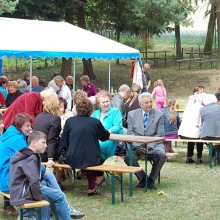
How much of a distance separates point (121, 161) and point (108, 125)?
6.46 feet

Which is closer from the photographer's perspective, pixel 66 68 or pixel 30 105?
pixel 30 105

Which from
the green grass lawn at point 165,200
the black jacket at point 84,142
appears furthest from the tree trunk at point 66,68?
the black jacket at point 84,142

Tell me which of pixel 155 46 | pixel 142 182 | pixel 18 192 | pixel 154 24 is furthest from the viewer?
pixel 155 46

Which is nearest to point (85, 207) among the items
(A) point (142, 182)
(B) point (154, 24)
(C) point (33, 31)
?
(A) point (142, 182)

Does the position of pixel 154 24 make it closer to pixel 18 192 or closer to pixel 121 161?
pixel 121 161

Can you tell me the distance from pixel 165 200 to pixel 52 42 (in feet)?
25.7

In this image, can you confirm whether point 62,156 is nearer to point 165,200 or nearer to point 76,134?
point 76,134

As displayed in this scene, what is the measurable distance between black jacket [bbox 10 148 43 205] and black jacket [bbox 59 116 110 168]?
1.67m

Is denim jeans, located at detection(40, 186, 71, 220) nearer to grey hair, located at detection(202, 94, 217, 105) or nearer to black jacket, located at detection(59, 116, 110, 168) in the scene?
black jacket, located at detection(59, 116, 110, 168)

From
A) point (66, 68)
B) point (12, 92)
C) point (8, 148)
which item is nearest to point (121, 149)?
point (8, 148)

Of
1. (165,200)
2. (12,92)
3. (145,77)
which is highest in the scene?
(145,77)

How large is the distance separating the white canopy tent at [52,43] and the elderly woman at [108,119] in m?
5.44

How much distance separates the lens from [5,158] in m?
6.37

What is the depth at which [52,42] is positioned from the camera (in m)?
14.7
